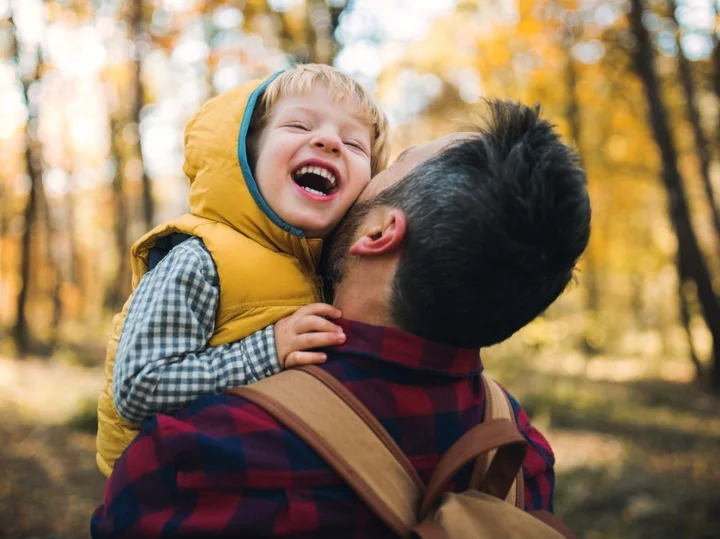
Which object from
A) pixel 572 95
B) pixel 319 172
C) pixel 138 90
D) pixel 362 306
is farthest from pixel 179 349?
pixel 572 95

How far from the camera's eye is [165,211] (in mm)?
36438

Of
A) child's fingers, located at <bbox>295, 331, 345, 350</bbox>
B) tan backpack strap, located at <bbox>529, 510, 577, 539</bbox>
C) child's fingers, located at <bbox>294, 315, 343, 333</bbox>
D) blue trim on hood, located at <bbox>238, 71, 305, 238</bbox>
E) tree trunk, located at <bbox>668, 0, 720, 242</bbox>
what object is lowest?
tan backpack strap, located at <bbox>529, 510, 577, 539</bbox>

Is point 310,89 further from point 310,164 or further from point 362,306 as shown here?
point 362,306

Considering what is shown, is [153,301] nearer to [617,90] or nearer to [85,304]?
[617,90]

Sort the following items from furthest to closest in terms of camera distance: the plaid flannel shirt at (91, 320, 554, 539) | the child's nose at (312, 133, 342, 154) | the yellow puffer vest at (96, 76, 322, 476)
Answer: the child's nose at (312, 133, 342, 154) < the yellow puffer vest at (96, 76, 322, 476) < the plaid flannel shirt at (91, 320, 554, 539)

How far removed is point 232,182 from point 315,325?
1.50 feet

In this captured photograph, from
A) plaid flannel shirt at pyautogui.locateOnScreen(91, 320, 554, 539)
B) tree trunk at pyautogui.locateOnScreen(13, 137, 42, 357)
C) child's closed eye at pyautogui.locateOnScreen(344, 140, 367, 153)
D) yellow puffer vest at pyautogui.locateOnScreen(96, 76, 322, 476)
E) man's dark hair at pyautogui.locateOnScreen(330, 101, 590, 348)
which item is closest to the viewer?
plaid flannel shirt at pyautogui.locateOnScreen(91, 320, 554, 539)

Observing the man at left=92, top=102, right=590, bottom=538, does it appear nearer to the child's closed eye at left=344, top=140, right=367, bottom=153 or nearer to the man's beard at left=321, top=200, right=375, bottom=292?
the man's beard at left=321, top=200, right=375, bottom=292

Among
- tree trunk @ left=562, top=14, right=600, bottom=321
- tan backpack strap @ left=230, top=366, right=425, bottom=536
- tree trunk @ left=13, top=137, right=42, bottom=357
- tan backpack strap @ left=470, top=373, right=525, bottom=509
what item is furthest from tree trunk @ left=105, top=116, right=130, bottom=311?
tan backpack strap @ left=230, top=366, right=425, bottom=536

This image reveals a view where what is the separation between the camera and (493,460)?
1321mm

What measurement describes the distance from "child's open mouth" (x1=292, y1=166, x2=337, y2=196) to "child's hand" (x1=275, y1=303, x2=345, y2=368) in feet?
1.10

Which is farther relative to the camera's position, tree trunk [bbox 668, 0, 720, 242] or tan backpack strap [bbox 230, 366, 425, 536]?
tree trunk [bbox 668, 0, 720, 242]

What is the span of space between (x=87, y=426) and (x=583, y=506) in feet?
19.1

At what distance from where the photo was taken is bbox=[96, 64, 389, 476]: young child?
1395mm
